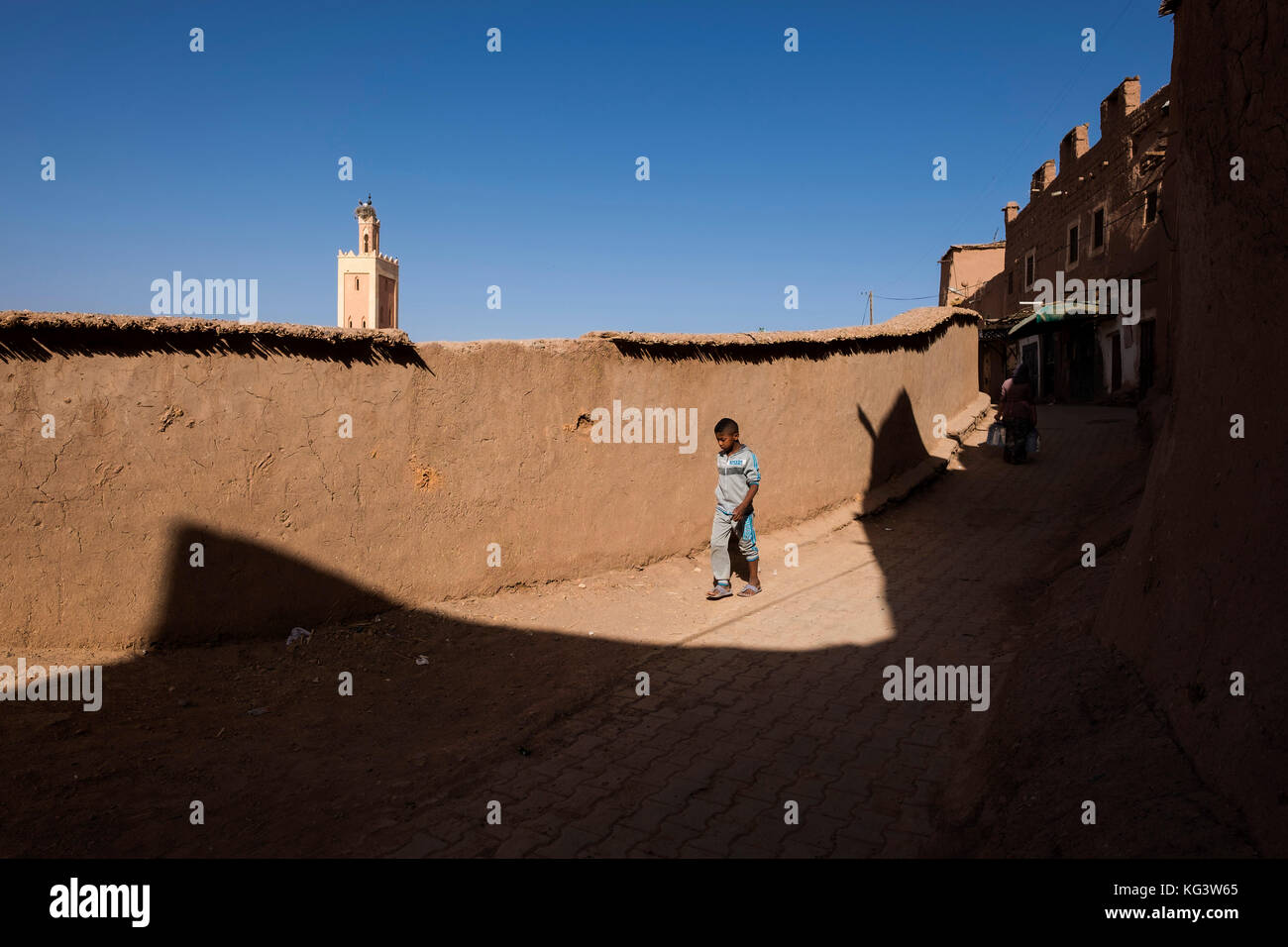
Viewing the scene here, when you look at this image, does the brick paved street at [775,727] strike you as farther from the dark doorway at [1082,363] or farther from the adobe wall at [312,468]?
the dark doorway at [1082,363]

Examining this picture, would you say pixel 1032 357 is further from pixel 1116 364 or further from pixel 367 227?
pixel 367 227

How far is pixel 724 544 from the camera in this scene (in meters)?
7.04

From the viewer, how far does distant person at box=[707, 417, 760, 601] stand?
694cm

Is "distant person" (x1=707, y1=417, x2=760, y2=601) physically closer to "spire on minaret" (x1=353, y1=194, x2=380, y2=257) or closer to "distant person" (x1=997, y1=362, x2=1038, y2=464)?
"distant person" (x1=997, y1=362, x2=1038, y2=464)

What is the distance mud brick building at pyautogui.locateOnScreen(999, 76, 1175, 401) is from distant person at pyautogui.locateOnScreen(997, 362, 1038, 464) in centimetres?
388

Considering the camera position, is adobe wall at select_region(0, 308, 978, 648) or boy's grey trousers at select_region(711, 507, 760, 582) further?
boy's grey trousers at select_region(711, 507, 760, 582)

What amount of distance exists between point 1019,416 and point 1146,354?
9.02m

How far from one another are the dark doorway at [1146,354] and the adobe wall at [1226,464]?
54.6 feet

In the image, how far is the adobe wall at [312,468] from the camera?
4836 mm

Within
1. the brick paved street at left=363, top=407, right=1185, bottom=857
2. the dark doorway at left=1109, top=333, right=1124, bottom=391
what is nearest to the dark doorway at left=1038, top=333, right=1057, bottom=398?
the dark doorway at left=1109, top=333, right=1124, bottom=391
